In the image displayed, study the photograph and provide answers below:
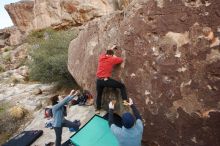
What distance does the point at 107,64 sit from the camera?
6.80 meters

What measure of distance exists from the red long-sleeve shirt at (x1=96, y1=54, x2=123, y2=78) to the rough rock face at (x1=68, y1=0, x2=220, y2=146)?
169mm

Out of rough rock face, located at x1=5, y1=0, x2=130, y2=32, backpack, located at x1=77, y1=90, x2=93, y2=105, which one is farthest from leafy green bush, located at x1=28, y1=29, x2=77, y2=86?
rough rock face, located at x1=5, y1=0, x2=130, y2=32

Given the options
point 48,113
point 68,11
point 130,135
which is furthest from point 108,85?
point 68,11

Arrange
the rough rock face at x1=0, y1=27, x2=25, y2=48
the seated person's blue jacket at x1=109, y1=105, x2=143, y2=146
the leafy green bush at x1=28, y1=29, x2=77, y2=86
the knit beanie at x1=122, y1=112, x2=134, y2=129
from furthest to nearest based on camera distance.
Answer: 1. the rough rock face at x1=0, y1=27, x2=25, y2=48
2. the leafy green bush at x1=28, y1=29, x2=77, y2=86
3. the seated person's blue jacket at x1=109, y1=105, x2=143, y2=146
4. the knit beanie at x1=122, y1=112, x2=134, y2=129

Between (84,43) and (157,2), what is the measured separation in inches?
118

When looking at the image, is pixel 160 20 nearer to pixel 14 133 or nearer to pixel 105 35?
pixel 105 35

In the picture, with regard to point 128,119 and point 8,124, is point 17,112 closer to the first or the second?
point 8,124

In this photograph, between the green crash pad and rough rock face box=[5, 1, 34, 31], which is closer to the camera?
the green crash pad

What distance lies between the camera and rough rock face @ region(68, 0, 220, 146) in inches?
212

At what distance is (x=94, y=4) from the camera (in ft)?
78.6

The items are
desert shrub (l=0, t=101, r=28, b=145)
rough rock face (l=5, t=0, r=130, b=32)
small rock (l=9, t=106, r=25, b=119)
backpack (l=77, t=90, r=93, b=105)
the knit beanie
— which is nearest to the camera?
the knit beanie

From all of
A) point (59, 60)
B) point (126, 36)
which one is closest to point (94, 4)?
point (59, 60)

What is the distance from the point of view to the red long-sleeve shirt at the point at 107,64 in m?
6.74

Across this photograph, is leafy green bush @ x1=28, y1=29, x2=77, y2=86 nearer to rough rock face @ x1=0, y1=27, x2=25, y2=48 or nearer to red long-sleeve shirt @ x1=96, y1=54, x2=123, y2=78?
red long-sleeve shirt @ x1=96, y1=54, x2=123, y2=78
